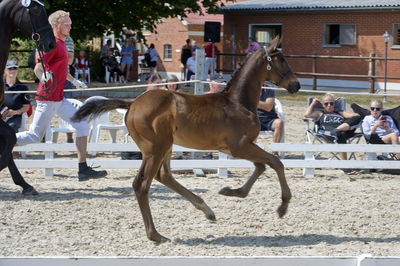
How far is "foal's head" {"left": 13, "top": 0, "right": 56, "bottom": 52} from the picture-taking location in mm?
7871

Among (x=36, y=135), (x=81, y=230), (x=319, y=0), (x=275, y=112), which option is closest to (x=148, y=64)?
(x=319, y=0)

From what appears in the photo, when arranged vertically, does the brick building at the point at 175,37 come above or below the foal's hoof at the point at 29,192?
above

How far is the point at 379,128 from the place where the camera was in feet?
36.1

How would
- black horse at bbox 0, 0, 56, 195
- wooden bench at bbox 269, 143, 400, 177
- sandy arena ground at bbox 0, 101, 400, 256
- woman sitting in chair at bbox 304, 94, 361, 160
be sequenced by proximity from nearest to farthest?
sandy arena ground at bbox 0, 101, 400, 256, black horse at bbox 0, 0, 56, 195, wooden bench at bbox 269, 143, 400, 177, woman sitting in chair at bbox 304, 94, 361, 160

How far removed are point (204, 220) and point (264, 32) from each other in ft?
92.2

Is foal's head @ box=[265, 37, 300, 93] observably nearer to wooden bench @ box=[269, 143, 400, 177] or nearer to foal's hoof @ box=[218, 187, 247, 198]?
foal's hoof @ box=[218, 187, 247, 198]

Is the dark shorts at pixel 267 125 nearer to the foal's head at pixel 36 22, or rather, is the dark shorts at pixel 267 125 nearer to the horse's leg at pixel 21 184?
the horse's leg at pixel 21 184

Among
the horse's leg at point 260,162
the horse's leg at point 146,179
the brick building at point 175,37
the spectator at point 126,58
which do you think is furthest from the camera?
the brick building at point 175,37

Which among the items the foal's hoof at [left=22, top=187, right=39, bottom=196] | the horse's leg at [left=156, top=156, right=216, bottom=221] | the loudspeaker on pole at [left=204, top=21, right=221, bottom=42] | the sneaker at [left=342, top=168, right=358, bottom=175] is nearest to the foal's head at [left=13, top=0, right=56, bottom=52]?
the foal's hoof at [left=22, top=187, right=39, bottom=196]

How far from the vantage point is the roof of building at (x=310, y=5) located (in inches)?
1163

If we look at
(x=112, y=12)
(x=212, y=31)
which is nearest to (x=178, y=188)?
(x=112, y=12)

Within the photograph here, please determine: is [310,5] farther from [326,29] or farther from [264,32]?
[264,32]

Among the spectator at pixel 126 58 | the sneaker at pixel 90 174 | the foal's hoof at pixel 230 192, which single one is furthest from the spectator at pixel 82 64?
the foal's hoof at pixel 230 192

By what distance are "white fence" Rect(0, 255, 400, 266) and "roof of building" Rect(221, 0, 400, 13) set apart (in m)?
25.6
